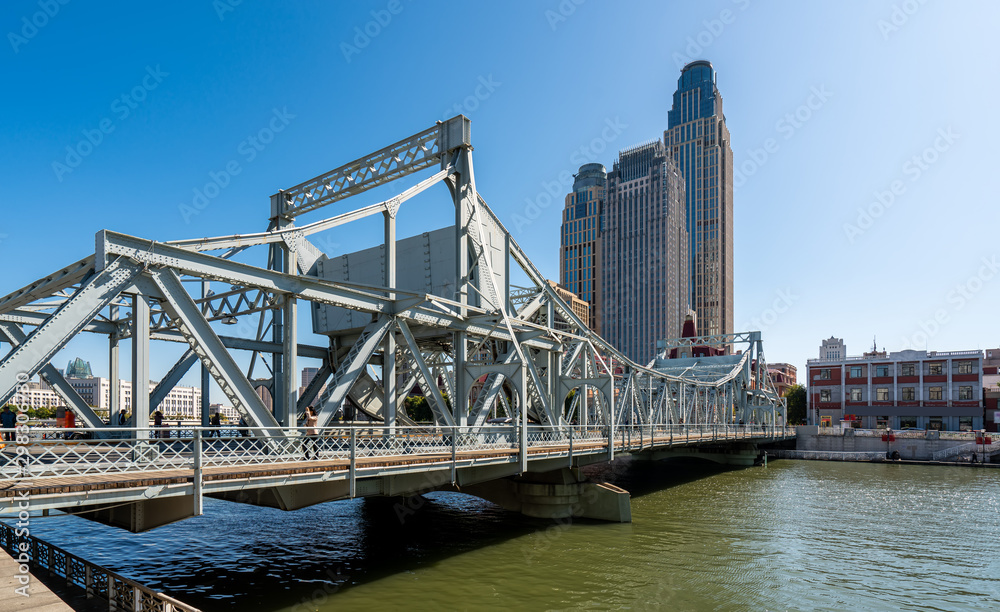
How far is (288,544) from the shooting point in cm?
2417

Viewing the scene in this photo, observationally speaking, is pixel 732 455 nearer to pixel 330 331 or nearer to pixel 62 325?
pixel 330 331

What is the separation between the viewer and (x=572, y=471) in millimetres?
29375

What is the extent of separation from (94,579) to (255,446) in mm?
4671

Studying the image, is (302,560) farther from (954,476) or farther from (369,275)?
(954,476)

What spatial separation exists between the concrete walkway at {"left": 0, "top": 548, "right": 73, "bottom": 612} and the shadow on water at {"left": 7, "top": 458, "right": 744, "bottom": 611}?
4936 mm

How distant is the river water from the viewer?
1841cm

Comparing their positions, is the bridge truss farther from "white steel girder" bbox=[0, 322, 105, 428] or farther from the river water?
the river water

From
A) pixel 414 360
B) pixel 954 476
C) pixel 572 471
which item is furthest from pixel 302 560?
pixel 954 476

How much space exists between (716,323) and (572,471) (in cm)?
18247

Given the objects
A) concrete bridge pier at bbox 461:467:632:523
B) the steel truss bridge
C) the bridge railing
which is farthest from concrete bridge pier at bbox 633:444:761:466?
concrete bridge pier at bbox 461:467:632:523

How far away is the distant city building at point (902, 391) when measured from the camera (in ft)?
280

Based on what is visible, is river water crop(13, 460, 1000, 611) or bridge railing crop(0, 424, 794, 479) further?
river water crop(13, 460, 1000, 611)

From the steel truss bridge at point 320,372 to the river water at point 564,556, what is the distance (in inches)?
114

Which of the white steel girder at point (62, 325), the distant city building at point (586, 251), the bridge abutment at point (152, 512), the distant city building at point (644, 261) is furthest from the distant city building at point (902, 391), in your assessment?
the white steel girder at point (62, 325)
